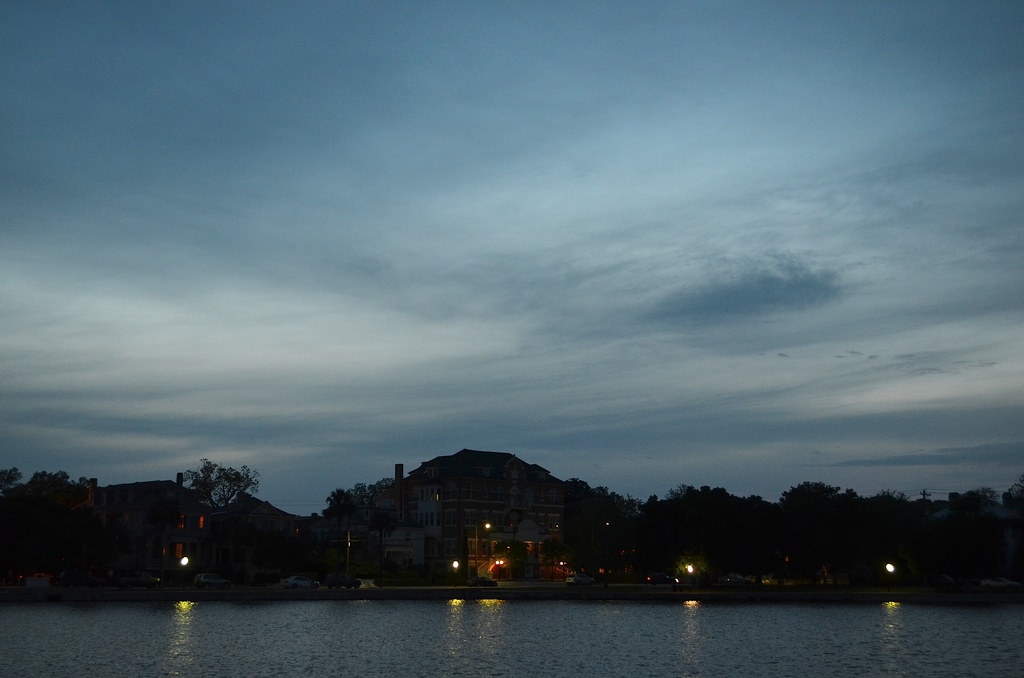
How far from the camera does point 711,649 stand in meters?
53.3

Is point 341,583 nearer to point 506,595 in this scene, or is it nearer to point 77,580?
point 506,595

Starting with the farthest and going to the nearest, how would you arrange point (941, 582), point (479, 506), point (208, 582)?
point (479, 506), point (941, 582), point (208, 582)

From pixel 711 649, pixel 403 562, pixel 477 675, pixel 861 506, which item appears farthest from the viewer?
pixel 403 562

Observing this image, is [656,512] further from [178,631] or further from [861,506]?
[178,631]

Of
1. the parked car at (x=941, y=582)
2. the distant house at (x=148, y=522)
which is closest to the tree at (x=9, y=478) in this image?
the distant house at (x=148, y=522)

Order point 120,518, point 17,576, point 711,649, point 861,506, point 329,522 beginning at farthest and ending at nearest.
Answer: point 329,522, point 120,518, point 861,506, point 17,576, point 711,649

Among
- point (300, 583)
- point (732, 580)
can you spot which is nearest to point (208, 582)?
point (300, 583)

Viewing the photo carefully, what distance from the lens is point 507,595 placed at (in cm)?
9275

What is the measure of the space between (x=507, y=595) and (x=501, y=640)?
119 ft

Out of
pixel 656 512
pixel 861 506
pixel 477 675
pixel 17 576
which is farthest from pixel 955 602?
pixel 17 576

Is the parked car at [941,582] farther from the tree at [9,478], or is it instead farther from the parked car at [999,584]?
the tree at [9,478]

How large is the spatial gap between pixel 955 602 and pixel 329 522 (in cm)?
9037

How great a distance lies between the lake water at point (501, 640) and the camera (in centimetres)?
4509

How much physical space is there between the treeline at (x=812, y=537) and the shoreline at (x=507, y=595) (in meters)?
6.09
